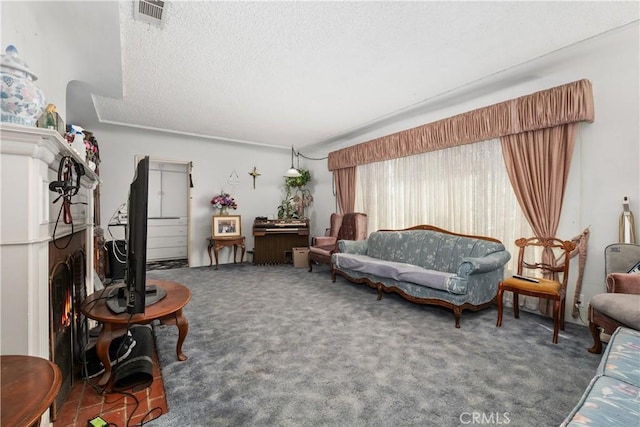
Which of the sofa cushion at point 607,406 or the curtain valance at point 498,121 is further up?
the curtain valance at point 498,121

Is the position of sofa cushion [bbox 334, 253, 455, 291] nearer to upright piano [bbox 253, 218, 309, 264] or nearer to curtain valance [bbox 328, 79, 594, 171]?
curtain valance [bbox 328, 79, 594, 171]

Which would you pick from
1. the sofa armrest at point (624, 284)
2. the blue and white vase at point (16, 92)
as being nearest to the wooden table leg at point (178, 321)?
the blue and white vase at point (16, 92)

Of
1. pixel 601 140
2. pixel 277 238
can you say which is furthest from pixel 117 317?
pixel 277 238

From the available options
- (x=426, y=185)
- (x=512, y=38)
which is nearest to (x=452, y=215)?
(x=426, y=185)

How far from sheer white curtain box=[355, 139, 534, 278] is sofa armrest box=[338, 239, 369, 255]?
0.55m

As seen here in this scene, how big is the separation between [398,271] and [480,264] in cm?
85

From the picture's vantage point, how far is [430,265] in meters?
3.48

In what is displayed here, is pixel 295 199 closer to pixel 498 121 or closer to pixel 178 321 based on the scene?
pixel 498 121

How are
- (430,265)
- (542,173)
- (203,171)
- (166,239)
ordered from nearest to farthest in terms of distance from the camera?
(542,173)
(430,265)
(203,171)
(166,239)

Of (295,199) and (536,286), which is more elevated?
(295,199)

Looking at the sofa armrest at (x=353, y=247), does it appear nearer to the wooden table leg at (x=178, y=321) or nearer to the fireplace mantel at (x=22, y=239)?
the wooden table leg at (x=178, y=321)

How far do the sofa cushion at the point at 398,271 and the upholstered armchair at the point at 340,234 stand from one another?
667mm

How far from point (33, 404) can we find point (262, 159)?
6.02 m

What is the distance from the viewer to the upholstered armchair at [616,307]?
1.74 metres
